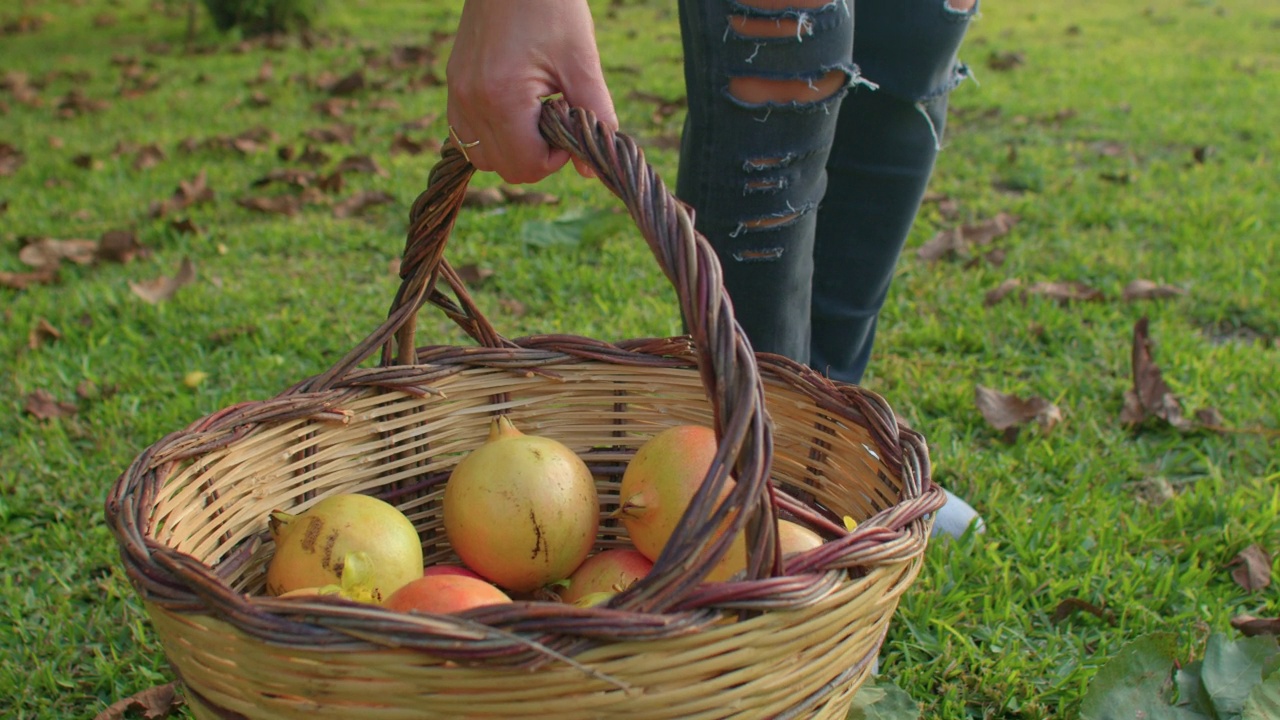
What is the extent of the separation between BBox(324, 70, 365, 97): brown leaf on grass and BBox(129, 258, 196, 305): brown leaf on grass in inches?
89.6

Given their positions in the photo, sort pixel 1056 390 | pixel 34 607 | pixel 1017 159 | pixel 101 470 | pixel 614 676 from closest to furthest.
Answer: pixel 614 676 < pixel 34 607 < pixel 101 470 < pixel 1056 390 < pixel 1017 159

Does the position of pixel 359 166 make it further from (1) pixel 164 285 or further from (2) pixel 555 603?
(2) pixel 555 603

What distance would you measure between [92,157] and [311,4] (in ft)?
9.93

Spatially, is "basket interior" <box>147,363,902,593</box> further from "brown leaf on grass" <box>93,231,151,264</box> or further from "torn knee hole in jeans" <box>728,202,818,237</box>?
"brown leaf on grass" <box>93,231,151,264</box>

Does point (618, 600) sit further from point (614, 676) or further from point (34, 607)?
point (34, 607)

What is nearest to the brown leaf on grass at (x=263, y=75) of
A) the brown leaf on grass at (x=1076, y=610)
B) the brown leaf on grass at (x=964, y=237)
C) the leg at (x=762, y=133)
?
the brown leaf on grass at (x=964, y=237)

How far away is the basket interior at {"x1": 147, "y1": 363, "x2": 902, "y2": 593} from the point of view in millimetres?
1235

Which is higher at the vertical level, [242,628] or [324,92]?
[242,628]

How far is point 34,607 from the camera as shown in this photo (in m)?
1.53

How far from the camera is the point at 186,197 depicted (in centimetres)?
325

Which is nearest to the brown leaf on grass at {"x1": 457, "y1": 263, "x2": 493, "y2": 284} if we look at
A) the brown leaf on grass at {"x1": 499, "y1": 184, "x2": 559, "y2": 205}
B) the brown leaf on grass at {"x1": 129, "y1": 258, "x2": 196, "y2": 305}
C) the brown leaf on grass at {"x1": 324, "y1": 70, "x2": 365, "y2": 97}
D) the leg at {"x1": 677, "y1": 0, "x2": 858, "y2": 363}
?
the brown leaf on grass at {"x1": 499, "y1": 184, "x2": 559, "y2": 205}

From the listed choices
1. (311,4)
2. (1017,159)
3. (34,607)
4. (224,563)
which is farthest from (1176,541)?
(311,4)

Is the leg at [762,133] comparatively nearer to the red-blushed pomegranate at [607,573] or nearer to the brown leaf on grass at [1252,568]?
the red-blushed pomegranate at [607,573]

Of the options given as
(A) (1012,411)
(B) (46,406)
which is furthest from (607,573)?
(B) (46,406)
